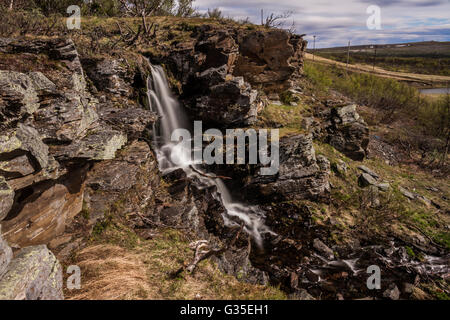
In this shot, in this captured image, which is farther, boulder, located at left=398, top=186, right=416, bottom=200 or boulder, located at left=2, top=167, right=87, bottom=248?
boulder, located at left=398, top=186, right=416, bottom=200

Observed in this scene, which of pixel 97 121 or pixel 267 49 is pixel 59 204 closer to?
pixel 97 121

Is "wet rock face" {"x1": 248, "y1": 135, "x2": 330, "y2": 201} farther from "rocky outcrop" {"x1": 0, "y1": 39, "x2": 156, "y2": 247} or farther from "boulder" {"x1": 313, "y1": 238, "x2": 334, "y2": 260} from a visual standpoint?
"rocky outcrop" {"x1": 0, "y1": 39, "x2": 156, "y2": 247}

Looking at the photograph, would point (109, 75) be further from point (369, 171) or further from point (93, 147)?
point (369, 171)

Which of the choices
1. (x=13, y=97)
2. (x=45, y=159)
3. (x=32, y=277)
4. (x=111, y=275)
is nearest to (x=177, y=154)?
(x=45, y=159)

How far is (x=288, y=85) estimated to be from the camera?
17.5 metres

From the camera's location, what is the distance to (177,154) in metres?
12.2

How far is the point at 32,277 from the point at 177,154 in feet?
28.3

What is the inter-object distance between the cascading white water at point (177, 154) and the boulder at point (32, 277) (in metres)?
6.49

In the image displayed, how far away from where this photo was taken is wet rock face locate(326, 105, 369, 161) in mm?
14602

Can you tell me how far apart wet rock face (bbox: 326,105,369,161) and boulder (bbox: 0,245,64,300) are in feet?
47.3

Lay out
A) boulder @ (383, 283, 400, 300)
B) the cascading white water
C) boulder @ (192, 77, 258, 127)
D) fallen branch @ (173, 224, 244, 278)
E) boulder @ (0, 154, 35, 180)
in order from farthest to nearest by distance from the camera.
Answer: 1. boulder @ (192, 77, 258, 127)
2. the cascading white water
3. boulder @ (383, 283, 400, 300)
4. fallen branch @ (173, 224, 244, 278)
5. boulder @ (0, 154, 35, 180)

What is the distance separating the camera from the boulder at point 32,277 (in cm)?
356

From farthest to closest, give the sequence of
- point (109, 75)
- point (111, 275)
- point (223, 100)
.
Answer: point (223, 100)
point (109, 75)
point (111, 275)

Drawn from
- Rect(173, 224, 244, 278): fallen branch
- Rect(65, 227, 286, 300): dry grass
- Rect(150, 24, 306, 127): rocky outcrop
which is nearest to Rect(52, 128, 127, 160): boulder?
Rect(65, 227, 286, 300): dry grass
